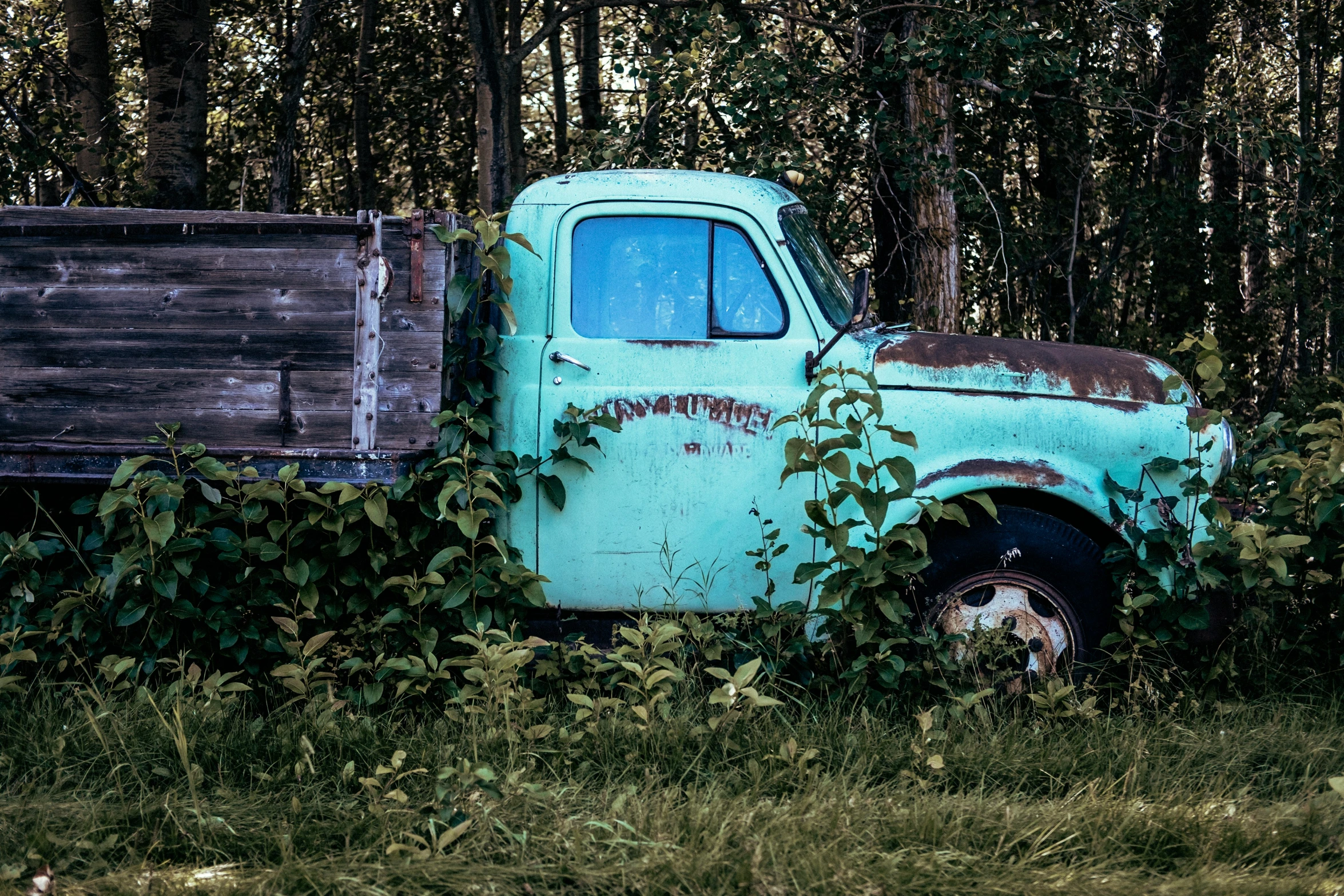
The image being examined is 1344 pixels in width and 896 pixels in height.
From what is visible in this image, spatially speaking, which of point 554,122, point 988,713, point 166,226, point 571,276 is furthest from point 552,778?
point 554,122

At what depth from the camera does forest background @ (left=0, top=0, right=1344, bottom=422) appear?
22.1 feet

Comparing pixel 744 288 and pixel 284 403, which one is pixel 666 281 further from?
pixel 284 403

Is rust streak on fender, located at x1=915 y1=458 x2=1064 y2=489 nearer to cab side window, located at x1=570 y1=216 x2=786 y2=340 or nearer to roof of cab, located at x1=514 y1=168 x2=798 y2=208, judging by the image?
cab side window, located at x1=570 y1=216 x2=786 y2=340

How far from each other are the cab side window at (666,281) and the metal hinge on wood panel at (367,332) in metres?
0.70

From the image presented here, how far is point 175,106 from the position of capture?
25.6 feet

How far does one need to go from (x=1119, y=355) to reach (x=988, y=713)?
1480mm

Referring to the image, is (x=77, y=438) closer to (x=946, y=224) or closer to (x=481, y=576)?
(x=481, y=576)

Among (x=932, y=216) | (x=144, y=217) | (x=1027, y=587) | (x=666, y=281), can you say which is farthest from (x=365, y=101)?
(x=1027, y=587)

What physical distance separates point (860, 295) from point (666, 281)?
0.72 metres

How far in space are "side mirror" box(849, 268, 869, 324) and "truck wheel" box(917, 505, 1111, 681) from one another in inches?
33.3

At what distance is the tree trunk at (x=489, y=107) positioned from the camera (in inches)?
318

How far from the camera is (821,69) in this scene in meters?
6.94

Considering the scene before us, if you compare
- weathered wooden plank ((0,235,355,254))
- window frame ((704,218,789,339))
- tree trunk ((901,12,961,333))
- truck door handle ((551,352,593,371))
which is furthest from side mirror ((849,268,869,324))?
tree trunk ((901,12,961,333))

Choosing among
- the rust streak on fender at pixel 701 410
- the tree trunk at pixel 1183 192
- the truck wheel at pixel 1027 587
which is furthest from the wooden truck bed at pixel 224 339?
the tree trunk at pixel 1183 192
